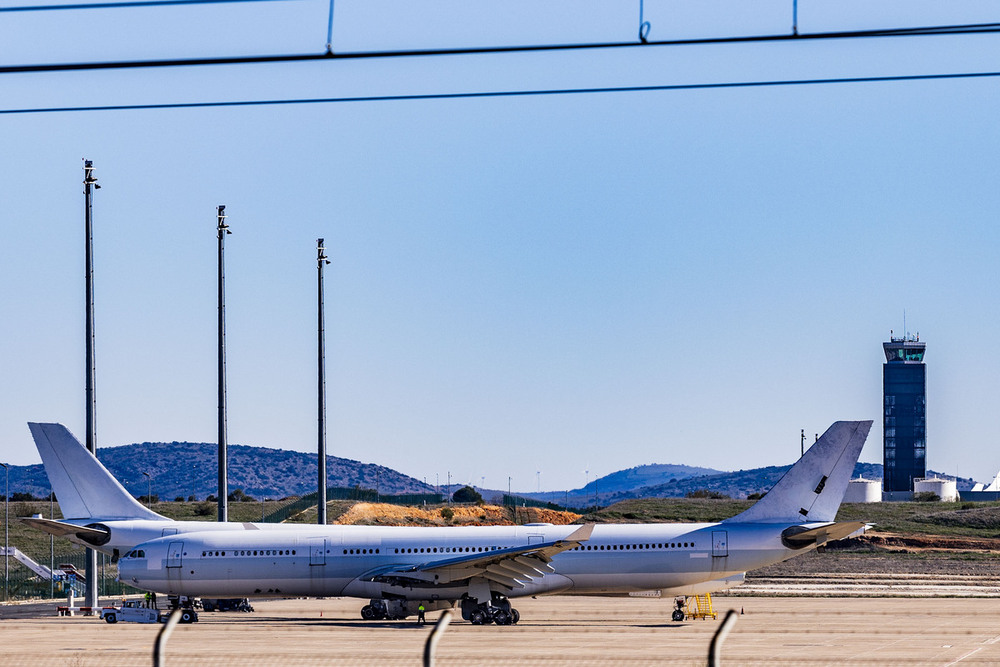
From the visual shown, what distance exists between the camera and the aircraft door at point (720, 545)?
44906 mm

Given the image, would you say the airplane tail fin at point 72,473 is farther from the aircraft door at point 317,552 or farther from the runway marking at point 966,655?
the runway marking at point 966,655

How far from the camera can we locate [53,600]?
203ft

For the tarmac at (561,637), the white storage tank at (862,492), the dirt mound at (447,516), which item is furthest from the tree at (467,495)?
the tarmac at (561,637)

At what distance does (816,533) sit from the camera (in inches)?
1752

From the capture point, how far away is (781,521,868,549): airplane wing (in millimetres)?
43906

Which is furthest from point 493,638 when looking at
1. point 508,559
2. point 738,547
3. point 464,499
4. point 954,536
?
point 464,499

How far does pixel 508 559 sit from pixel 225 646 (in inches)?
432

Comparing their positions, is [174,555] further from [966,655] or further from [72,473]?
[966,655]

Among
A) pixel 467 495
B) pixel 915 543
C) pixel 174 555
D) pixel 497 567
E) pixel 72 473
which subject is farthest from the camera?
pixel 467 495

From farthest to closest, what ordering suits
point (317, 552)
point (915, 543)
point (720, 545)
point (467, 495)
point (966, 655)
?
point (467, 495)
point (915, 543)
point (317, 552)
point (720, 545)
point (966, 655)

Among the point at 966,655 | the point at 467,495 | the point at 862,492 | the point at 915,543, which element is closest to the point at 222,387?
the point at 966,655

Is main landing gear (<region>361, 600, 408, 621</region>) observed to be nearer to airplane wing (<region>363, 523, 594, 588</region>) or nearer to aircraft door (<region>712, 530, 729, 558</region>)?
airplane wing (<region>363, 523, 594, 588</region>)

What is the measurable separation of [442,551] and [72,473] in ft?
42.6

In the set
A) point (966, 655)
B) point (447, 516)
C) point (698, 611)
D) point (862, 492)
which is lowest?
point (862, 492)
